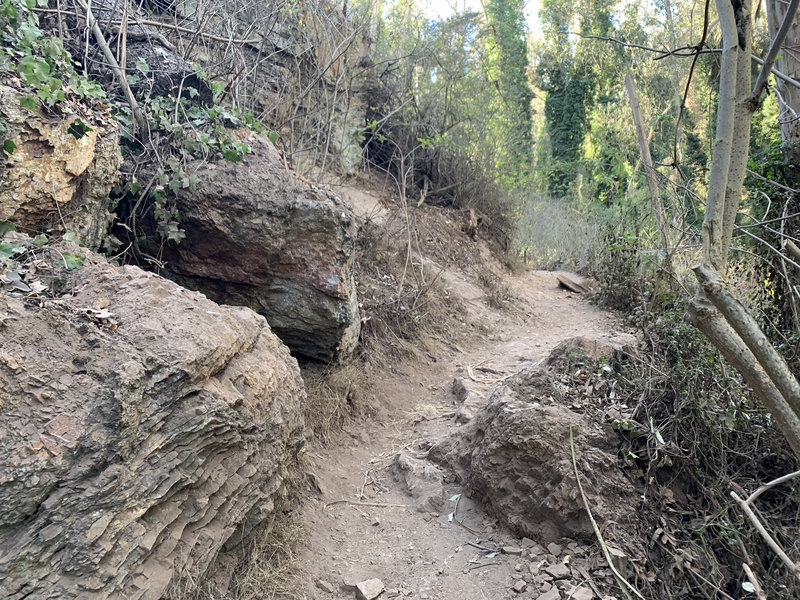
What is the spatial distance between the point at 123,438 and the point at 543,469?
7.79ft

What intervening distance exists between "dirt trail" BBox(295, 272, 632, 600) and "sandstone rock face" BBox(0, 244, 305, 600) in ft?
2.20

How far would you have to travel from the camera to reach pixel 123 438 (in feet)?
7.50

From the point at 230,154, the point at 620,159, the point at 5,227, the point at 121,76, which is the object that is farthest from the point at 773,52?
the point at 620,159

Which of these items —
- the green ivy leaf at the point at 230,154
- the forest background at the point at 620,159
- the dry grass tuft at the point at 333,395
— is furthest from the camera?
the dry grass tuft at the point at 333,395

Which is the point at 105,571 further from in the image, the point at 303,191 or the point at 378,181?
the point at 378,181

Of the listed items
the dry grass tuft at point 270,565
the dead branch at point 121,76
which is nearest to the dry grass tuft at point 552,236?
the dead branch at point 121,76

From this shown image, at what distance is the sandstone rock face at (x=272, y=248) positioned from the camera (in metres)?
4.58

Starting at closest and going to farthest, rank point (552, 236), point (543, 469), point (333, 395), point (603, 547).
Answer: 1. point (603, 547)
2. point (543, 469)
3. point (333, 395)
4. point (552, 236)

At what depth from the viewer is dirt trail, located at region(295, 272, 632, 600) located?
125 inches

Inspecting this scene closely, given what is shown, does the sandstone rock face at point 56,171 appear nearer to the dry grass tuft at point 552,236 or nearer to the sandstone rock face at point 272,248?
the sandstone rock face at point 272,248

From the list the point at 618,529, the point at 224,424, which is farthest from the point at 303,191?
the point at 618,529

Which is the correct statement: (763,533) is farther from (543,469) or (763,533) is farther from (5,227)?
(5,227)

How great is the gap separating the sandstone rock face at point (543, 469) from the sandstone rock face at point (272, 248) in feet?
6.12

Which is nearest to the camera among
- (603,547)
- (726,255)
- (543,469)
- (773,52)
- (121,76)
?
(773,52)
